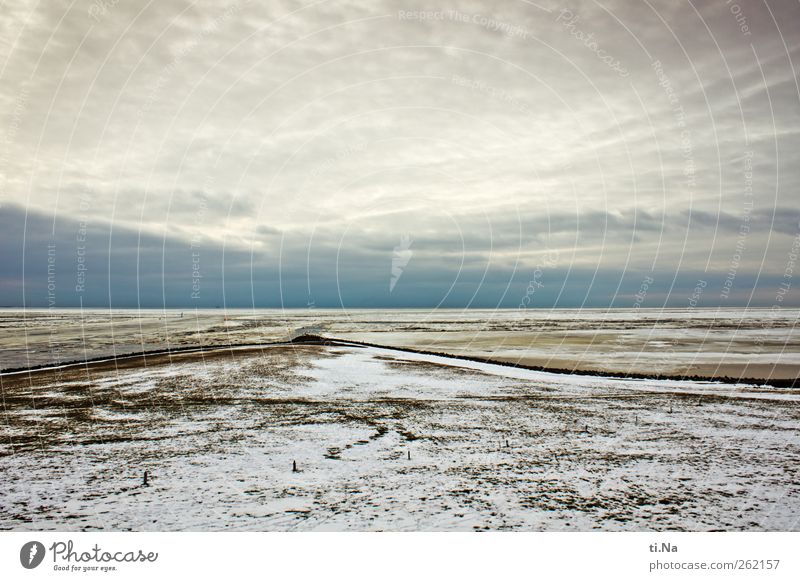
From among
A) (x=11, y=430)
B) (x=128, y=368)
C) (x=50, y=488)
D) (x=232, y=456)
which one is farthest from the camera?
(x=128, y=368)

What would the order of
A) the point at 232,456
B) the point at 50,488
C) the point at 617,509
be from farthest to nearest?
1. the point at 232,456
2. the point at 50,488
3. the point at 617,509

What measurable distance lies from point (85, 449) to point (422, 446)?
13.4m

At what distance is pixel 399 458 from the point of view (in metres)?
16.0

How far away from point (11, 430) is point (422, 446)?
19.1 meters

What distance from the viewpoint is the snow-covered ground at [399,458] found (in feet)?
37.8

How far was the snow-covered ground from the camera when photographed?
11.5 m

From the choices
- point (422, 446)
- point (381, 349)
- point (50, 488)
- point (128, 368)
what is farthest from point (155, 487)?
point (381, 349)

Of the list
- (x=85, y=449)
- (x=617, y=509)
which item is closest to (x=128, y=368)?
(x=85, y=449)

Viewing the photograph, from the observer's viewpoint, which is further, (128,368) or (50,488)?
(128,368)

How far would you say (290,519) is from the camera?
1131 centimetres

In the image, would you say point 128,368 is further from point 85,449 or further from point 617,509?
point 617,509

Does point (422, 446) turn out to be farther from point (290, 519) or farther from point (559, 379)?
point (559, 379)
